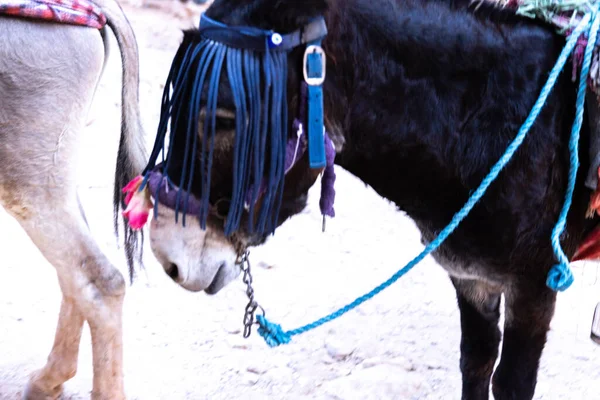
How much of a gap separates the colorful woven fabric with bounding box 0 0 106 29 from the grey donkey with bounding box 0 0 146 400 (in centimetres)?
3

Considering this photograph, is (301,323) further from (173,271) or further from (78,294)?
(173,271)

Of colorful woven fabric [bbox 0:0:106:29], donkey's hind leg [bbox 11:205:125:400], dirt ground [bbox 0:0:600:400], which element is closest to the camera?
colorful woven fabric [bbox 0:0:106:29]

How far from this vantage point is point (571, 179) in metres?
1.60

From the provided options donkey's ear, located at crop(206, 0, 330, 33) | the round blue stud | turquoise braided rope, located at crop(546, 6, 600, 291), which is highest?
donkey's ear, located at crop(206, 0, 330, 33)

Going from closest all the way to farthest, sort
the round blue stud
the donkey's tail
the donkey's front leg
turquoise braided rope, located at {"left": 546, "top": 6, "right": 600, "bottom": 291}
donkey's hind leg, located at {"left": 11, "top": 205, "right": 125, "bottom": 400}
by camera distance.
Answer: the round blue stud → turquoise braided rope, located at {"left": 546, "top": 6, "right": 600, "bottom": 291} → the donkey's front leg → donkey's hind leg, located at {"left": 11, "top": 205, "right": 125, "bottom": 400} → the donkey's tail

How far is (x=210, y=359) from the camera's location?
296cm

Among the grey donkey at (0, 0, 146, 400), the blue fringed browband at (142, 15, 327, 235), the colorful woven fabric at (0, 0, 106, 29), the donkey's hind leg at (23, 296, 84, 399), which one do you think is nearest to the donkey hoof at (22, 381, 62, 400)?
the donkey's hind leg at (23, 296, 84, 399)

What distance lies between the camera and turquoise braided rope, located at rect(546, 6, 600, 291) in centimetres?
154

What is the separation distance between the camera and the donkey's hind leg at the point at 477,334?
2.09 m

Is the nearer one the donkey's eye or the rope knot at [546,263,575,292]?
the donkey's eye

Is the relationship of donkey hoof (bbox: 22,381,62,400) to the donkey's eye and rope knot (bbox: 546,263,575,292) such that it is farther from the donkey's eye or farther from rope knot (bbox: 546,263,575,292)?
rope knot (bbox: 546,263,575,292)

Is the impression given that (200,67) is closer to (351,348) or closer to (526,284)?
(526,284)

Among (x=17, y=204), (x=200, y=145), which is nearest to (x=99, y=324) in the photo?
(x=17, y=204)

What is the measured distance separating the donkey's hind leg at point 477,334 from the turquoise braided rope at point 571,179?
1.26 ft
